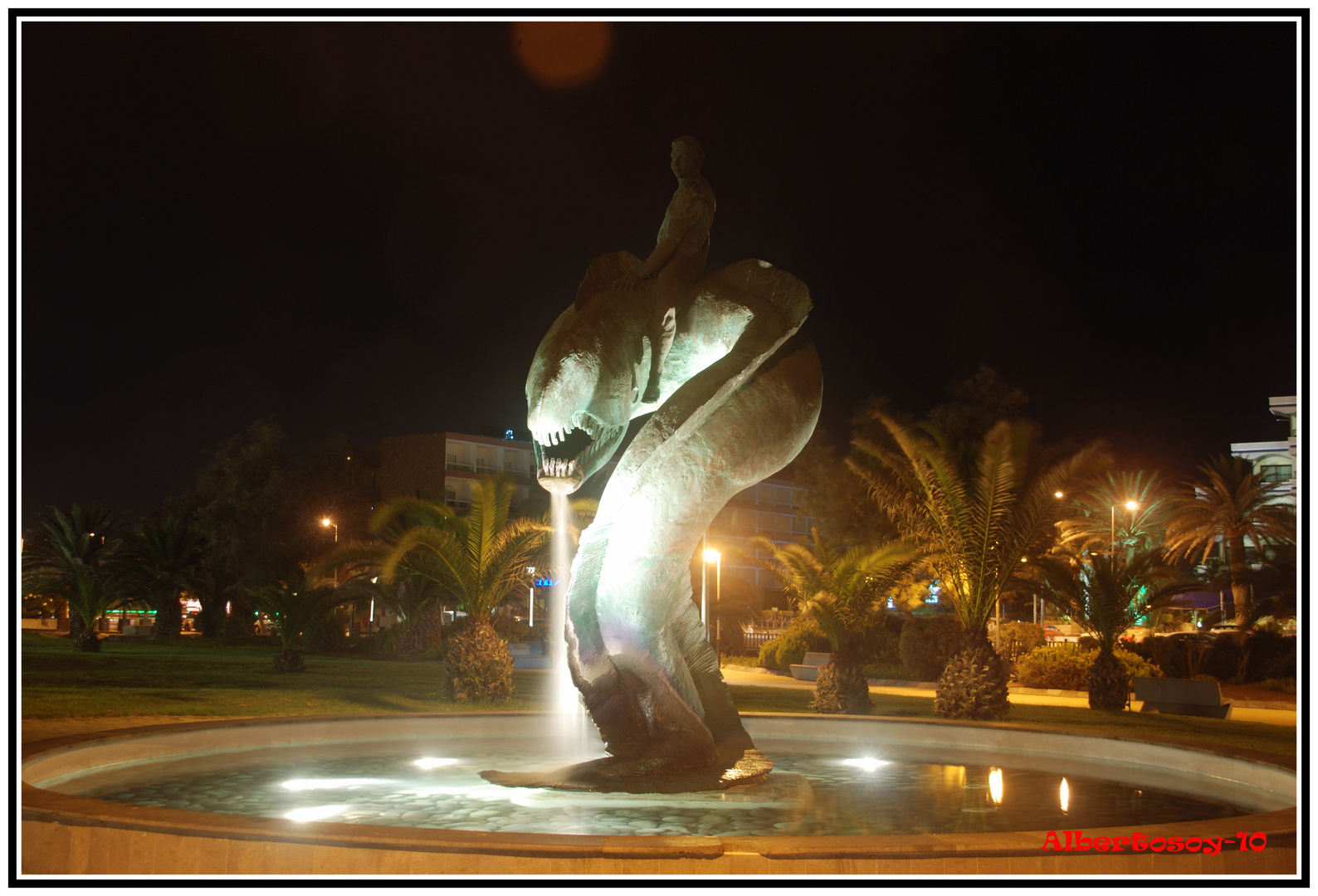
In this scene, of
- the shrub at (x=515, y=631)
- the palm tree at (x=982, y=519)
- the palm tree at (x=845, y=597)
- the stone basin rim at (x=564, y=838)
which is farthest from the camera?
the shrub at (x=515, y=631)

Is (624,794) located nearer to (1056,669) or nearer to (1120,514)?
(1056,669)

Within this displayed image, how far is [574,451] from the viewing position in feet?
22.0

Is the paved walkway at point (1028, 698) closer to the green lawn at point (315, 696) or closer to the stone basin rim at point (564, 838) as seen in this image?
the green lawn at point (315, 696)

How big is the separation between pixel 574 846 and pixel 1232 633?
2765cm

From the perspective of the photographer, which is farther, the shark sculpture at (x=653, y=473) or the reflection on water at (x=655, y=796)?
the shark sculpture at (x=653, y=473)

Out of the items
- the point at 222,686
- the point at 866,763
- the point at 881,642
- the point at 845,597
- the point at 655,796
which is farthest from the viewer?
the point at 881,642

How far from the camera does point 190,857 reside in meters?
4.04

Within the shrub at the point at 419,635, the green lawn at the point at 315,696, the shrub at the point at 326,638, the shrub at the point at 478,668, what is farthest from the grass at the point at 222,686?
the shrub at the point at 326,638

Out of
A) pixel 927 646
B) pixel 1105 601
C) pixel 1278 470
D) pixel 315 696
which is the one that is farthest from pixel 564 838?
pixel 1278 470

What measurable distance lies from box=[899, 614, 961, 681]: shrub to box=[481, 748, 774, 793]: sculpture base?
21435 mm

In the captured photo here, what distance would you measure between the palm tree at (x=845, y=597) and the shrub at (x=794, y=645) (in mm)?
11245

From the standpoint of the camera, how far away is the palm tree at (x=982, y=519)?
15.6m

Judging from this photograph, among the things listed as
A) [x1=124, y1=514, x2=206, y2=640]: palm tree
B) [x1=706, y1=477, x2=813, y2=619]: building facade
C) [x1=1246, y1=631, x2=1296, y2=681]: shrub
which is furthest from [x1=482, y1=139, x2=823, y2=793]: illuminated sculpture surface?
[x1=706, y1=477, x2=813, y2=619]: building facade

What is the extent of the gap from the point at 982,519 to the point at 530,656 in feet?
61.0
